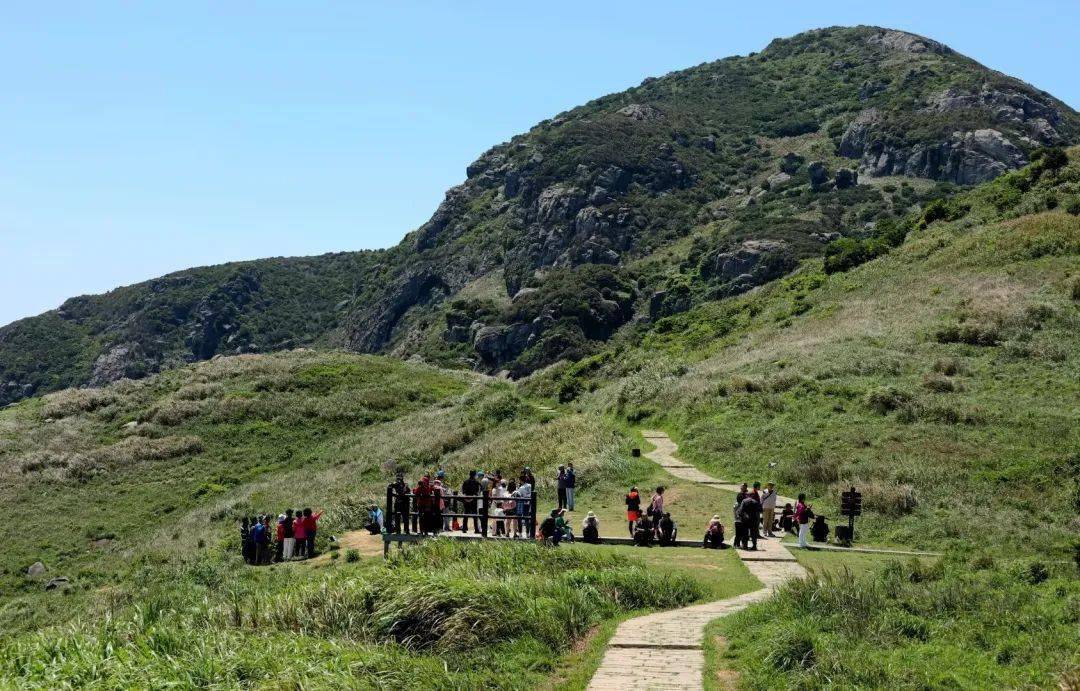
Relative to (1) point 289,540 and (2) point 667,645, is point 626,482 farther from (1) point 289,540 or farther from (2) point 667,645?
(2) point 667,645

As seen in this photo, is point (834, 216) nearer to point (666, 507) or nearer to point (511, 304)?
point (511, 304)

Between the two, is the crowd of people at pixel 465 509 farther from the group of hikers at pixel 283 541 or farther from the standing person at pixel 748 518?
the standing person at pixel 748 518

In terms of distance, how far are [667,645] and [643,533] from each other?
9196mm

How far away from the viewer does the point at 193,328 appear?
591 ft

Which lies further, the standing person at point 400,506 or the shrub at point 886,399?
the shrub at point 886,399

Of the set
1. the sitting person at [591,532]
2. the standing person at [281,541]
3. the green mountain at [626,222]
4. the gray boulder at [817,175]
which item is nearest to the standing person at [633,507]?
the sitting person at [591,532]

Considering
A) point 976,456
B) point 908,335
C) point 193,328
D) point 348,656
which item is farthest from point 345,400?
point 193,328

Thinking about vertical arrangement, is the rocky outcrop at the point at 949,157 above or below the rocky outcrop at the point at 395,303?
above

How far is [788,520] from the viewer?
25.4 metres

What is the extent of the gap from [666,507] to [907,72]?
156311 millimetres

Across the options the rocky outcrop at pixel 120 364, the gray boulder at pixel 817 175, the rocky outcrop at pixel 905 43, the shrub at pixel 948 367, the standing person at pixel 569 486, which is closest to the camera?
the standing person at pixel 569 486

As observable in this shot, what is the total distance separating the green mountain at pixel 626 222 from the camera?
368 ft

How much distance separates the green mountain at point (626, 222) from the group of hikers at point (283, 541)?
2526 inches

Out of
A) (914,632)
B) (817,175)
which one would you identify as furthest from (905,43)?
(914,632)
